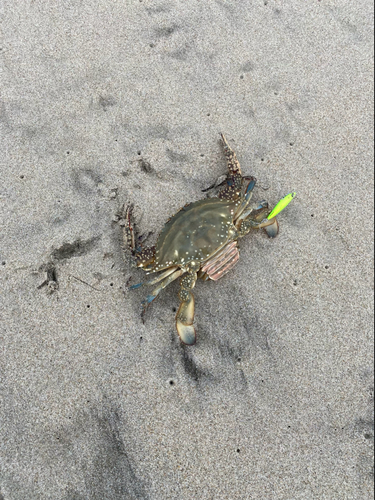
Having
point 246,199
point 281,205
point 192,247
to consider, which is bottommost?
point 192,247

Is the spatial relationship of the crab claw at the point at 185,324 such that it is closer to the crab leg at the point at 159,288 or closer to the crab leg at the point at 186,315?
the crab leg at the point at 186,315

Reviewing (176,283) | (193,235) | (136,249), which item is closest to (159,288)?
(176,283)

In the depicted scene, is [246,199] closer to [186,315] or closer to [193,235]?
[193,235]

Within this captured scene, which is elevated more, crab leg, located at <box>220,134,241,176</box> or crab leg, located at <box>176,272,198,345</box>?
crab leg, located at <box>220,134,241,176</box>

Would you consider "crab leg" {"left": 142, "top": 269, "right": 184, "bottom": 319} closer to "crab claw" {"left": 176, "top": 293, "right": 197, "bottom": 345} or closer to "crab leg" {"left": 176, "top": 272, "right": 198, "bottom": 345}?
"crab leg" {"left": 176, "top": 272, "right": 198, "bottom": 345}

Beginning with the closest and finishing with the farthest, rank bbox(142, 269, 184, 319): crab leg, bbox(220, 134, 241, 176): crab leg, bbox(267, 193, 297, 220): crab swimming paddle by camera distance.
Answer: bbox(142, 269, 184, 319): crab leg
bbox(267, 193, 297, 220): crab swimming paddle
bbox(220, 134, 241, 176): crab leg

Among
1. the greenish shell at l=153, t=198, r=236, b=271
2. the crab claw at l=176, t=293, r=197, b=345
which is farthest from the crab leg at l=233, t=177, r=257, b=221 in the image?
the crab claw at l=176, t=293, r=197, b=345

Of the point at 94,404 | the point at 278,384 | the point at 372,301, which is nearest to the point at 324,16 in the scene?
the point at 372,301

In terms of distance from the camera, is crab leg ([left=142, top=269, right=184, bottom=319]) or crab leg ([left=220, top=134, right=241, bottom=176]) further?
crab leg ([left=220, top=134, right=241, bottom=176])
